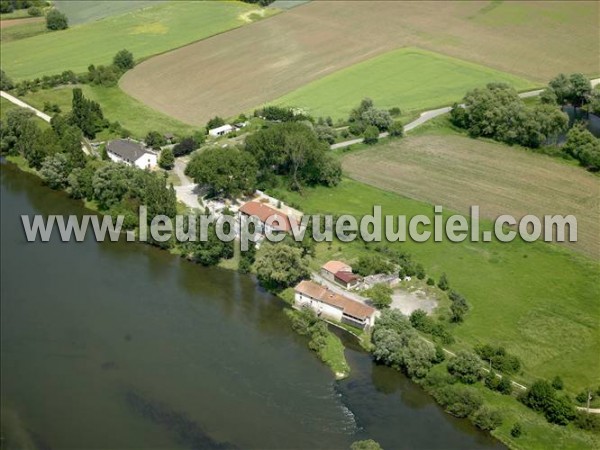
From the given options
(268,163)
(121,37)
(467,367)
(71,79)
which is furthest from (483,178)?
(121,37)

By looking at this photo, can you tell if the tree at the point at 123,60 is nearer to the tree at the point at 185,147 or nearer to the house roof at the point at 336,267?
the tree at the point at 185,147

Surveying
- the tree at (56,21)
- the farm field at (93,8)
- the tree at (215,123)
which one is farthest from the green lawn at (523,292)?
the farm field at (93,8)

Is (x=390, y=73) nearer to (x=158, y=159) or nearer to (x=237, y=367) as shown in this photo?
(x=158, y=159)

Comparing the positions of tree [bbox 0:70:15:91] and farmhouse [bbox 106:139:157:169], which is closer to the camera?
farmhouse [bbox 106:139:157:169]

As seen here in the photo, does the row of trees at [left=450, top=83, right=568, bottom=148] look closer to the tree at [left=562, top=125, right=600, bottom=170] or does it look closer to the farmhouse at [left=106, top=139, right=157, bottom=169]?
the tree at [left=562, top=125, right=600, bottom=170]

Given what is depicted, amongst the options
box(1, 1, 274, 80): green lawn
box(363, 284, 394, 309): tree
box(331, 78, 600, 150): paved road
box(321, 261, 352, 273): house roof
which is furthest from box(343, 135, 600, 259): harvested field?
box(1, 1, 274, 80): green lawn

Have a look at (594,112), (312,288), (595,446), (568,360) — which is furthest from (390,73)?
(595,446)

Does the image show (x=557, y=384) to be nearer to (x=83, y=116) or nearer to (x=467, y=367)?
(x=467, y=367)
